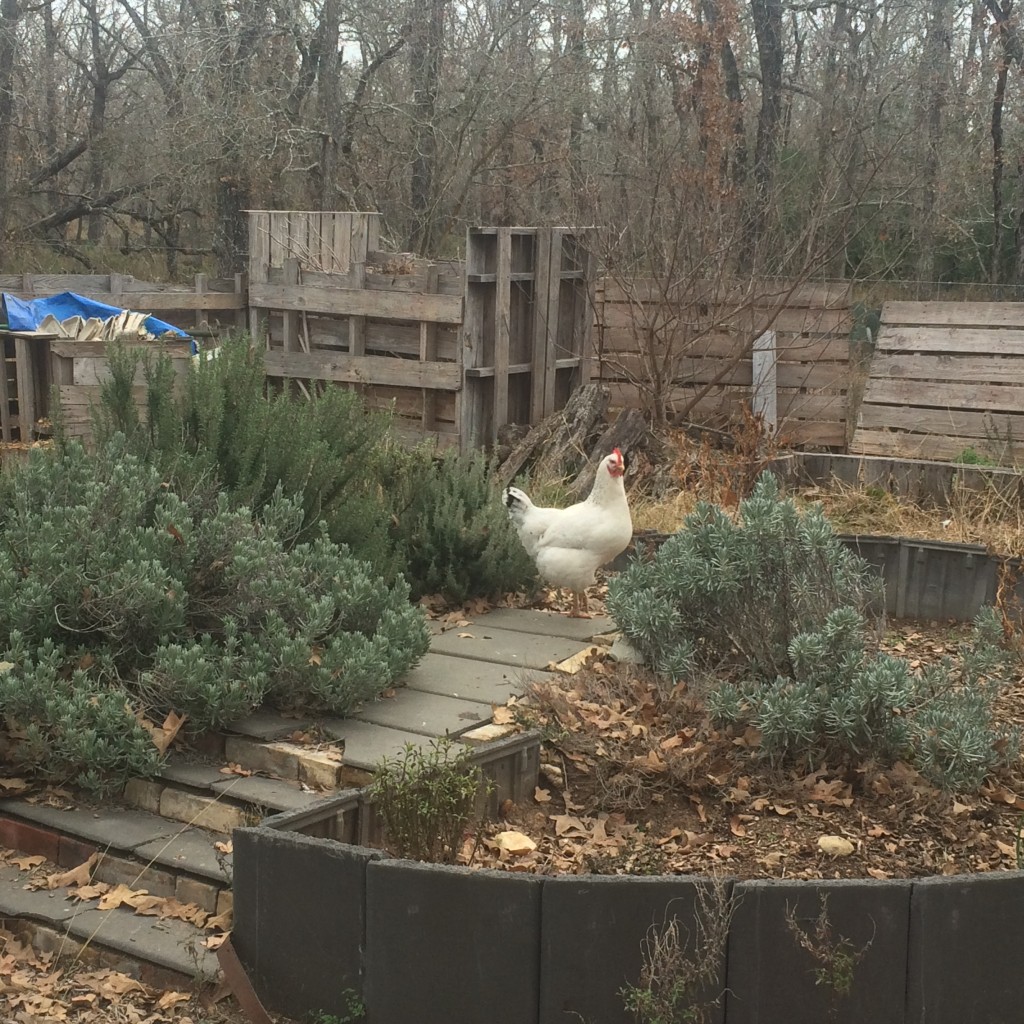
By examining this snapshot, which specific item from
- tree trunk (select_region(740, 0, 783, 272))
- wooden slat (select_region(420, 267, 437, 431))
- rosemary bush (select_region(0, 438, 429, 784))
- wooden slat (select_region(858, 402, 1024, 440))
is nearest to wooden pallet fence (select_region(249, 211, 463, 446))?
wooden slat (select_region(420, 267, 437, 431))

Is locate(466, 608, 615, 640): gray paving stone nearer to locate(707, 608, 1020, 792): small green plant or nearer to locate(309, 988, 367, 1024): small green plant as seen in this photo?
locate(707, 608, 1020, 792): small green plant

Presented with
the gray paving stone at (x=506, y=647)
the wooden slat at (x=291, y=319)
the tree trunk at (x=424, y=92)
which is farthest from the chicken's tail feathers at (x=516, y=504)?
the tree trunk at (x=424, y=92)

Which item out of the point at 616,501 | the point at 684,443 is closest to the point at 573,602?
the point at 616,501

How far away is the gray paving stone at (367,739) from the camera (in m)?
4.24

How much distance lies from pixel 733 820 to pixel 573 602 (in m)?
2.37

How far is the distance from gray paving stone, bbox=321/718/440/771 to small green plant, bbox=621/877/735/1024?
1.31 m

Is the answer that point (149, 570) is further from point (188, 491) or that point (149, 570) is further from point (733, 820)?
point (733, 820)

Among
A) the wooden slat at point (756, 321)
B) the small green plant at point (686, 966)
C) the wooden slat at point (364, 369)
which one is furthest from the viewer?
the wooden slat at point (756, 321)

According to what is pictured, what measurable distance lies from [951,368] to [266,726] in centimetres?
806

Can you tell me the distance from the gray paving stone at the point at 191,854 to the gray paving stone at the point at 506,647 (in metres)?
1.66

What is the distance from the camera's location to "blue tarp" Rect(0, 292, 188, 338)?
1236 cm

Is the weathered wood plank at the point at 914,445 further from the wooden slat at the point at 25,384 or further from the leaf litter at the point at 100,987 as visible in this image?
the leaf litter at the point at 100,987

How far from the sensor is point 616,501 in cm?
619

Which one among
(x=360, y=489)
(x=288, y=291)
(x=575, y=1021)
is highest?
(x=288, y=291)
